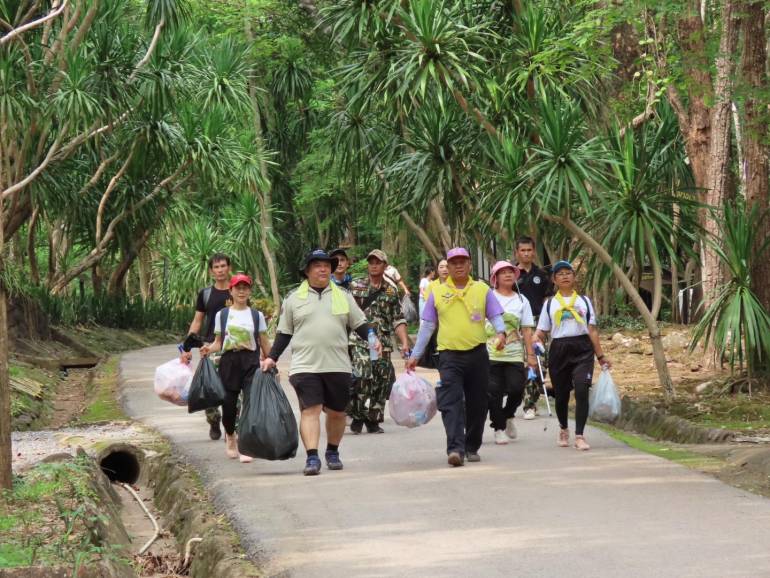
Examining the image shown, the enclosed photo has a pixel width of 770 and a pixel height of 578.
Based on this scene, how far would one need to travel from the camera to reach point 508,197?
1436cm

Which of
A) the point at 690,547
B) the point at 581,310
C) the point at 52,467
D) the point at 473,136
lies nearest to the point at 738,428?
the point at 581,310

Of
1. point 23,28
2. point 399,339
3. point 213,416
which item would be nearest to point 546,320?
point 399,339

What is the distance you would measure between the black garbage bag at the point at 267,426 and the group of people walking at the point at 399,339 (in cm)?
14

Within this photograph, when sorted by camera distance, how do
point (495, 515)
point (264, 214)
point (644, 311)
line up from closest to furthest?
point (495, 515) < point (644, 311) < point (264, 214)

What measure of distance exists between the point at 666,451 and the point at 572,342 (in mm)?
1260

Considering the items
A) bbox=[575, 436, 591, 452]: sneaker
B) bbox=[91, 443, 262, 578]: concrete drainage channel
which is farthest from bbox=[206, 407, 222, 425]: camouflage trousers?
bbox=[575, 436, 591, 452]: sneaker

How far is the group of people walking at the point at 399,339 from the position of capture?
9.91 metres

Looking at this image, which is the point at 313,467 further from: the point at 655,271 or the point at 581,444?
the point at 655,271

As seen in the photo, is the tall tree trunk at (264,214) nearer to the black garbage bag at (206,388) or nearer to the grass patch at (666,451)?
the grass patch at (666,451)

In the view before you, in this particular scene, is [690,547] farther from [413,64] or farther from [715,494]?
[413,64]

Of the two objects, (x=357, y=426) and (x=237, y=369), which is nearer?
(x=237, y=369)

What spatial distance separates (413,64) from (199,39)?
37.8 ft

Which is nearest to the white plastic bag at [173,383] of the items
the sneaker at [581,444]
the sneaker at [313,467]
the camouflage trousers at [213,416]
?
the camouflage trousers at [213,416]

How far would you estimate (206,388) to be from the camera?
1074 centimetres
